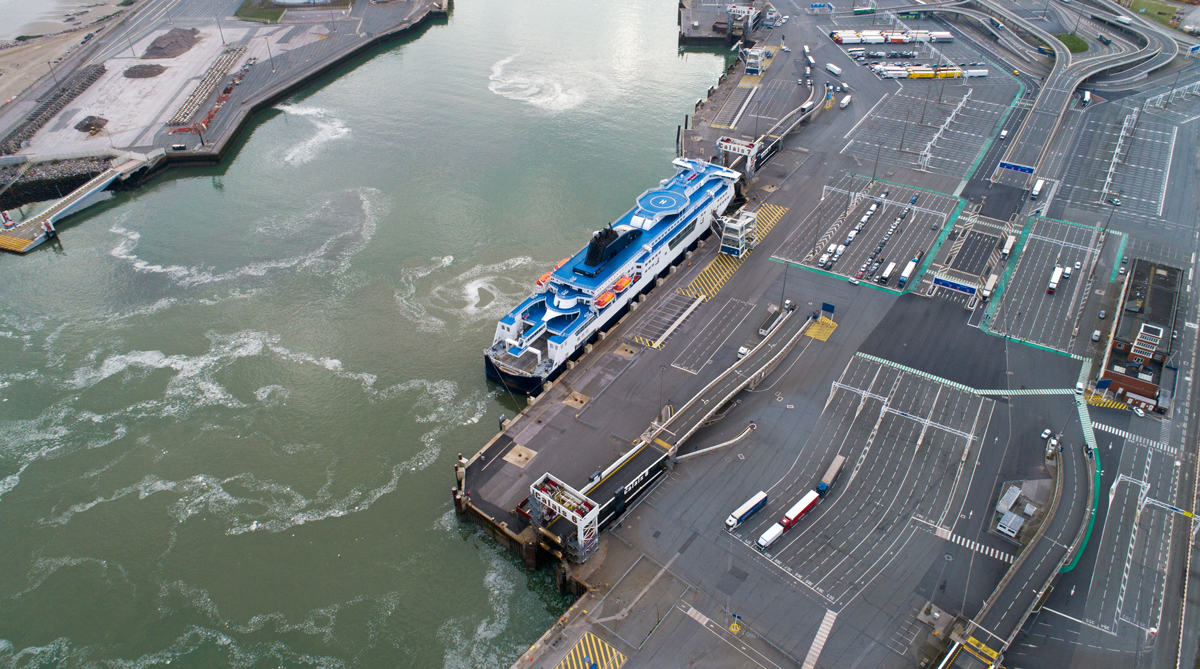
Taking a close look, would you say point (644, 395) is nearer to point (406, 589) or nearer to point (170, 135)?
point (406, 589)

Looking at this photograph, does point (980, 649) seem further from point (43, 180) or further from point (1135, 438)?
point (43, 180)

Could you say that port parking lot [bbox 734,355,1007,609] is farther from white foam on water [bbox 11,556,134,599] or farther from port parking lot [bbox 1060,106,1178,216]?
white foam on water [bbox 11,556,134,599]

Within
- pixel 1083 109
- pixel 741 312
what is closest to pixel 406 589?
pixel 741 312

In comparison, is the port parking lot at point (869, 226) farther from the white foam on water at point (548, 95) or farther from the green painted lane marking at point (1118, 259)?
the white foam on water at point (548, 95)

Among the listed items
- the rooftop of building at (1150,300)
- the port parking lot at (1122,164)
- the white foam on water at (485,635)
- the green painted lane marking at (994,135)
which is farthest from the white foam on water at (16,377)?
the port parking lot at (1122,164)

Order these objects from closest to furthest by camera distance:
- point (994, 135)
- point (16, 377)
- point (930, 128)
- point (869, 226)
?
point (16, 377) < point (869, 226) < point (994, 135) < point (930, 128)

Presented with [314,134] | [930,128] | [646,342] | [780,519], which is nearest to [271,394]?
[646,342]
